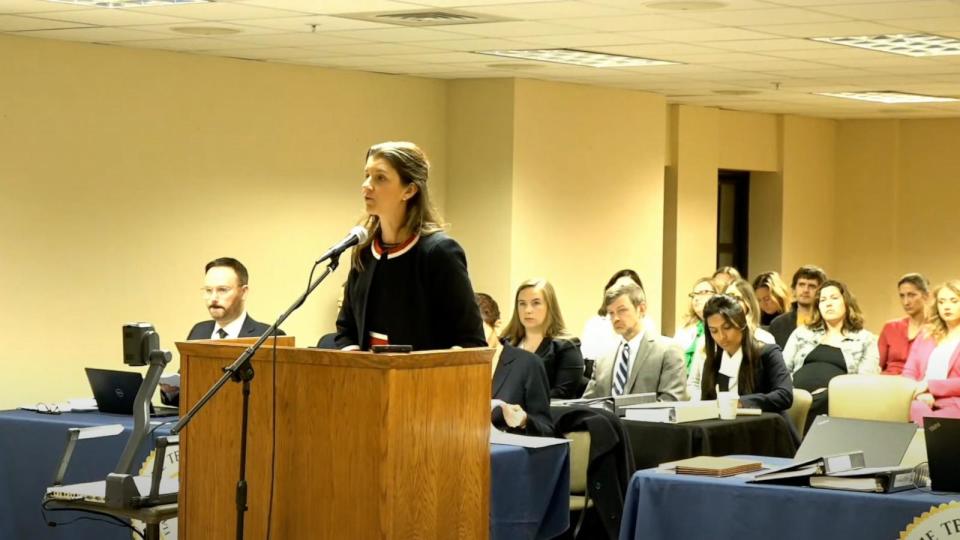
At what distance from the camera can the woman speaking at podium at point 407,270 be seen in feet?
14.5

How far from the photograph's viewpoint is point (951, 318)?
9.59 m

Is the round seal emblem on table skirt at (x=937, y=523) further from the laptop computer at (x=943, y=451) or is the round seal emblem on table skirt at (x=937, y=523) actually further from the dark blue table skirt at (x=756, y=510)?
the laptop computer at (x=943, y=451)

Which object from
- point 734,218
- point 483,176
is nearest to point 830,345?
point 483,176

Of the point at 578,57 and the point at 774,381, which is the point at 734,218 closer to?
the point at 578,57

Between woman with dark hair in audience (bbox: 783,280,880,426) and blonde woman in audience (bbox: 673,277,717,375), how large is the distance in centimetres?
64

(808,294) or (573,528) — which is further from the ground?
(808,294)

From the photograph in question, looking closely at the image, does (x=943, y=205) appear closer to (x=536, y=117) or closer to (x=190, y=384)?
(x=536, y=117)

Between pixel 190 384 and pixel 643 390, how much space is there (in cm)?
448

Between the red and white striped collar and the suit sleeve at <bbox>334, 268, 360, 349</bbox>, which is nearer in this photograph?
the red and white striped collar

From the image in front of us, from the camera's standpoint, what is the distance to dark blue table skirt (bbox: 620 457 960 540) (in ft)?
16.1

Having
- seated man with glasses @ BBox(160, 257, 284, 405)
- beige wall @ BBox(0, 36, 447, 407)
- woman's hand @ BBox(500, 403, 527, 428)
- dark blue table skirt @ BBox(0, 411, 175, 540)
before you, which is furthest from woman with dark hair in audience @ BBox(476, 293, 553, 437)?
beige wall @ BBox(0, 36, 447, 407)

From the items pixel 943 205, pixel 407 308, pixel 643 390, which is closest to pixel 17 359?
pixel 643 390

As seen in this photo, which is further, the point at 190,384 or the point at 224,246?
the point at 224,246

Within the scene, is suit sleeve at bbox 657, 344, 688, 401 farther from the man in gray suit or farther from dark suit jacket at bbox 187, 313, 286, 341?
dark suit jacket at bbox 187, 313, 286, 341
